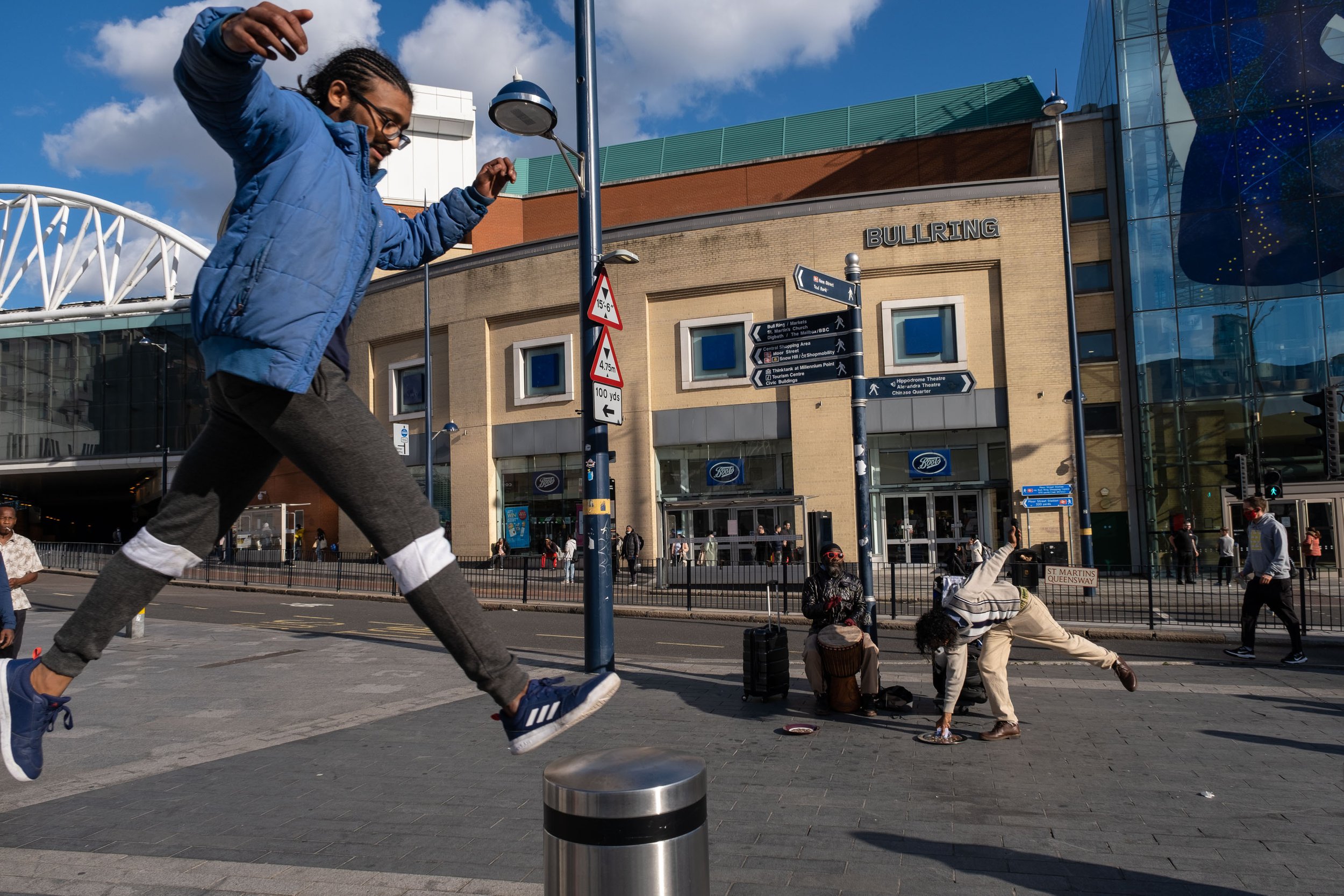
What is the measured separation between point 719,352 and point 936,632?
24481 millimetres

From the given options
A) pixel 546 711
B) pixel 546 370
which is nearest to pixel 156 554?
pixel 546 711

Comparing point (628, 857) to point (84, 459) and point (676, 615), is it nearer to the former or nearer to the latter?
point (676, 615)

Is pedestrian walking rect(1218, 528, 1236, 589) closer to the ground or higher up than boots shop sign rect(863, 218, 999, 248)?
closer to the ground

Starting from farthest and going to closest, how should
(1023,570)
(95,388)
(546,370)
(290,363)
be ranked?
(95,388) → (546,370) → (1023,570) → (290,363)

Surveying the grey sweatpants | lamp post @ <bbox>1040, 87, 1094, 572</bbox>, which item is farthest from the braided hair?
lamp post @ <bbox>1040, 87, 1094, 572</bbox>

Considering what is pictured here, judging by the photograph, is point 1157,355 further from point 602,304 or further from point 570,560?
point 602,304

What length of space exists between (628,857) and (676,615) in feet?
56.6

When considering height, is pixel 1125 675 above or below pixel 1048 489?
below

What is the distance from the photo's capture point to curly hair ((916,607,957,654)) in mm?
6816

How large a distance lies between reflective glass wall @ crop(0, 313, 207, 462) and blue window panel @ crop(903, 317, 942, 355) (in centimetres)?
3860

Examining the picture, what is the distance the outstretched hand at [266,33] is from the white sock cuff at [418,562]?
3.59 feet

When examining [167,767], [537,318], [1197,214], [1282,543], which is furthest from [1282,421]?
[167,767]

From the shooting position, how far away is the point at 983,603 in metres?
6.89

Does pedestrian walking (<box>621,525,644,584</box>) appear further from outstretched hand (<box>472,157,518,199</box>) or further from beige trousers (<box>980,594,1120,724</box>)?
outstretched hand (<box>472,157,518,199</box>)
